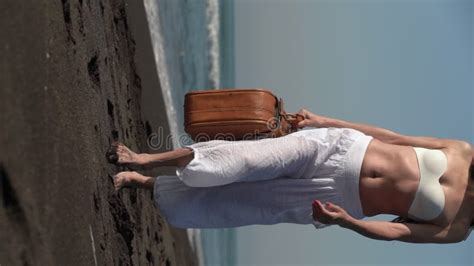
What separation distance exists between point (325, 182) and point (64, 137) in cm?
162

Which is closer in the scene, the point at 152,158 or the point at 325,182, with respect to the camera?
the point at 325,182

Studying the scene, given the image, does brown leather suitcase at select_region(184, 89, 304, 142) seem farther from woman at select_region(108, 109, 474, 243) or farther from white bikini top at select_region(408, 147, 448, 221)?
white bikini top at select_region(408, 147, 448, 221)

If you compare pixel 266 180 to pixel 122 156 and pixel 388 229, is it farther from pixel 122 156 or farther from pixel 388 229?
pixel 122 156

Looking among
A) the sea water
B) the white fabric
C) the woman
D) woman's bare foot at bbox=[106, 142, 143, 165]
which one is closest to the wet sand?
woman's bare foot at bbox=[106, 142, 143, 165]

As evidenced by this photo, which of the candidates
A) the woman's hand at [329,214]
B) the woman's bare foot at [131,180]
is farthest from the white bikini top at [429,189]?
the woman's bare foot at [131,180]

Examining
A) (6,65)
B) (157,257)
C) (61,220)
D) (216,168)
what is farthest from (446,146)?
(157,257)

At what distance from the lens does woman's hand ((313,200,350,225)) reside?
138 inches

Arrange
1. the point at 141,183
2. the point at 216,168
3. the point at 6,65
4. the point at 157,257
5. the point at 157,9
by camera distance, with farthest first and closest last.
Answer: the point at 157,9, the point at 157,257, the point at 141,183, the point at 216,168, the point at 6,65

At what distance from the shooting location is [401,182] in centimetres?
386

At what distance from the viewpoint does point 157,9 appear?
12156mm

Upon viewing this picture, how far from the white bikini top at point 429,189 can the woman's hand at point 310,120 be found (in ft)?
2.74

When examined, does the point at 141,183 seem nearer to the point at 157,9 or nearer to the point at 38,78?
the point at 38,78

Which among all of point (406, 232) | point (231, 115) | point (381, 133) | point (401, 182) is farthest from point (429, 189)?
point (231, 115)

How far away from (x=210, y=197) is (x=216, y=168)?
32 cm
